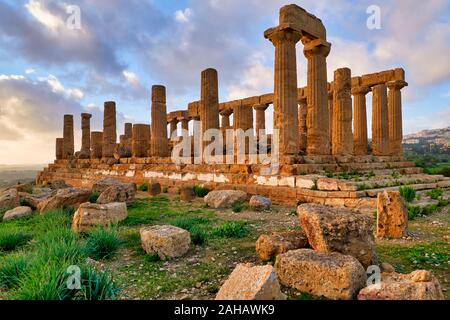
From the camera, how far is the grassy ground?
3.39 metres

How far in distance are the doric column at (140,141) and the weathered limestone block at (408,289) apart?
17.9 meters

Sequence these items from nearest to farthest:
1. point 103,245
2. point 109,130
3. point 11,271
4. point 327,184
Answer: point 11,271 → point 103,245 → point 327,184 → point 109,130

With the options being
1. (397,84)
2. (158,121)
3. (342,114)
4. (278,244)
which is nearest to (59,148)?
(158,121)

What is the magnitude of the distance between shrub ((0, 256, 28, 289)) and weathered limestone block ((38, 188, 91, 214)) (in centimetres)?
517

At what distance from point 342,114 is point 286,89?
4.23 meters

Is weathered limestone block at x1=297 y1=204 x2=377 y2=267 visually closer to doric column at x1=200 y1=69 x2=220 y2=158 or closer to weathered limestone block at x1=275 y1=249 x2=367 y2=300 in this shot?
weathered limestone block at x1=275 y1=249 x2=367 y2=300

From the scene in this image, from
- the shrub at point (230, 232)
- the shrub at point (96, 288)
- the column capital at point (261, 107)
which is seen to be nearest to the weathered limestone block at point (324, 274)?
the shrub at point (96, 288)

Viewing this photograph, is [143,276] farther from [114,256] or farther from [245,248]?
[245,248]

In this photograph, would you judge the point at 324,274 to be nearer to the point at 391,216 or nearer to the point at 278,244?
the point at 278,244

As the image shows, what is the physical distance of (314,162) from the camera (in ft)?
37.3

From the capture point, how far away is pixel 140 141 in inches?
762

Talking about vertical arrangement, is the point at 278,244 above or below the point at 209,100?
below

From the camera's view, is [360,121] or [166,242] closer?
[166,242]
